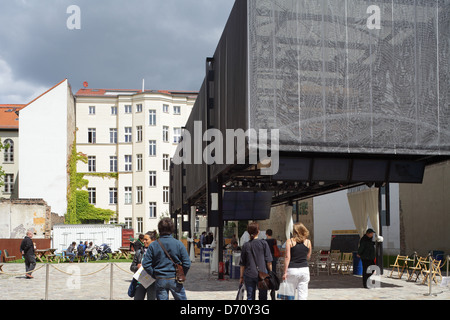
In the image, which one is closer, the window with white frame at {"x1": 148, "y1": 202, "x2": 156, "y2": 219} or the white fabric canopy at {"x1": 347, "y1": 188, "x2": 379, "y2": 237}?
the white fabric canopy at {"x1": 347, "y1": 188, "x2": 379, "y2": 237}

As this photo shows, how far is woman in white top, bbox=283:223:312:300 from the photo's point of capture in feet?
29.1

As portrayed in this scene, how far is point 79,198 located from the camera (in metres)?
58.4

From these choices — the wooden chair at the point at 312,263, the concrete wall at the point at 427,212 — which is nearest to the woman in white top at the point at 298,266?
the wooden chair at the point at 312,263

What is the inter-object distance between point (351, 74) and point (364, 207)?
6.00 metres

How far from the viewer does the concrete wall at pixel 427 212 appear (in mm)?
26066

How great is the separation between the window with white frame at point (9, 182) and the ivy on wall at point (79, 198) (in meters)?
6.37

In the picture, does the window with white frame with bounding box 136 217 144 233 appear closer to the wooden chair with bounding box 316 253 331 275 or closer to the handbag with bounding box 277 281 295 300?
the wooden chair with bounding box 316 253 331 275

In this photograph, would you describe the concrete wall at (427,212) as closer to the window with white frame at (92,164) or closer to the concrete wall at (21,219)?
the concrete wall at (21,219)

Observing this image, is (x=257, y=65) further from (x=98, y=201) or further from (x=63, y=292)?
(x=98, y=201)

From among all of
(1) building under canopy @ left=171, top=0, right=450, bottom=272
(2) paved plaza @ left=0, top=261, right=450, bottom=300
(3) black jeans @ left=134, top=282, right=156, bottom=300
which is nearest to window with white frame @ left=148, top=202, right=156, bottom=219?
(2) paved plaza @ left=0, top=261, right=450, bottom=300

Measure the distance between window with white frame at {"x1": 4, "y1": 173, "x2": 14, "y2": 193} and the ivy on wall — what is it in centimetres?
637

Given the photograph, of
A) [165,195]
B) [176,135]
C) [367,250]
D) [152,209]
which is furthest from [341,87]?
[176,135]

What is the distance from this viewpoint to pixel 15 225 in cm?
3850
